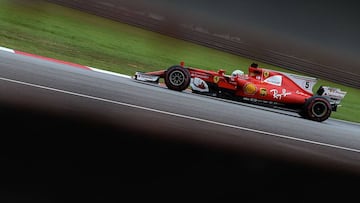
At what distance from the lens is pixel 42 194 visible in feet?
7.36

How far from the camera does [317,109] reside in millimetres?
9375

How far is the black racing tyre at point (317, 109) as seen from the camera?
9328mm

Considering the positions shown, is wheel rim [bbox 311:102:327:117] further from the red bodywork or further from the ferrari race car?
the red bodywork

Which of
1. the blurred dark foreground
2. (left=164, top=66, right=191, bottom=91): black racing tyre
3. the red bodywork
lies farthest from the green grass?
the blurred dark foreground

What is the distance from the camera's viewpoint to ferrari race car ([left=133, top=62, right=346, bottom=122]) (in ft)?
30.4

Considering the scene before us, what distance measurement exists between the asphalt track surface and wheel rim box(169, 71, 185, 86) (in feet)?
8.07

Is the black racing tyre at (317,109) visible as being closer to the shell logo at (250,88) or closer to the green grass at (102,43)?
the shell logo at (250,88)

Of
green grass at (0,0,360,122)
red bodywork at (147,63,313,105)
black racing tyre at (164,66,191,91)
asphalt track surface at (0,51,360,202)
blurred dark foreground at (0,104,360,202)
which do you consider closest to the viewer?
blurred dark foreground at (0,104,360,202)

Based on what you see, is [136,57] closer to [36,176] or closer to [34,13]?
[34,13]

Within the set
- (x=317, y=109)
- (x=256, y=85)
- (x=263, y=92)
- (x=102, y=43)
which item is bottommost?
(x=317, y=109)

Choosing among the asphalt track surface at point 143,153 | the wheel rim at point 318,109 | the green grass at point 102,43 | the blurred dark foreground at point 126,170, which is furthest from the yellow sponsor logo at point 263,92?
the blurred dark foreground at point 126,170

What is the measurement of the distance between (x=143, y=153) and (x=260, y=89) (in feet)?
20.2

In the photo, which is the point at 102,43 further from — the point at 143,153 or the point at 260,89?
the point at 143,153

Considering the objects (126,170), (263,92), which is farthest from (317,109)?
(126,170)
